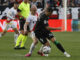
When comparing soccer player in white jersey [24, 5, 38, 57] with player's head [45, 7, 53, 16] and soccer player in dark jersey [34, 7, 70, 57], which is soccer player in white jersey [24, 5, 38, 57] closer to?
soccer player in dark jersey [34, 7, 70, 57]

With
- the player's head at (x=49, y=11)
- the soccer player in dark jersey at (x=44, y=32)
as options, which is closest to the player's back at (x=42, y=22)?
the soccer player in dark jersey at (x=44, y=32)

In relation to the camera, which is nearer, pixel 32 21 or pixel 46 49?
pixel 46 49

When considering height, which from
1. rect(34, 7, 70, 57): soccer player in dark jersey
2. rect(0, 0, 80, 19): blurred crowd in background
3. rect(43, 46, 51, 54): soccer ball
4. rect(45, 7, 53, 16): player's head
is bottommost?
rect(0, 0, 80, 19): blurred crowd in background

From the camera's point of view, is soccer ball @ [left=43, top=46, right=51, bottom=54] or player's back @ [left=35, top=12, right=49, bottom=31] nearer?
player's back @ [left=35, top=12, right=49, bottom=31]

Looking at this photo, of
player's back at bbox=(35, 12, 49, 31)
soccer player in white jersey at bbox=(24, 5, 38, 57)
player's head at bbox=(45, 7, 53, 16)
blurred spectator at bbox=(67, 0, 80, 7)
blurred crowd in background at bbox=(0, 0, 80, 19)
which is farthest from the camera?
blurred spectator at bbox=(67, 0, 80, 7)

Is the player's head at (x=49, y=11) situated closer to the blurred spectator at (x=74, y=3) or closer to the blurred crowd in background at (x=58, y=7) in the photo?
the blurred crowd in background at (x=58, y=7)

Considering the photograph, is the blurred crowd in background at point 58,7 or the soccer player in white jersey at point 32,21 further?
the blurred crowd in background at point 58,7

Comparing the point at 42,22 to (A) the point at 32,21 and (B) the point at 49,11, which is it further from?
(A) the point at 32,21

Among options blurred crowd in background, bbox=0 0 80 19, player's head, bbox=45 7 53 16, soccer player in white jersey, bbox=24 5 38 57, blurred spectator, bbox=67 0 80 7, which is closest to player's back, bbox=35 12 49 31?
player's head, bbox=45 7 53 16

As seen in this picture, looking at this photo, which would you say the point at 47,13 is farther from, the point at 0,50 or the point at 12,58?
the point at 0,50

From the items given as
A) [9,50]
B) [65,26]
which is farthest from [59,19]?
[9,50]

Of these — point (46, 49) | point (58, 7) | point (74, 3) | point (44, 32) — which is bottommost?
point (58, 7)

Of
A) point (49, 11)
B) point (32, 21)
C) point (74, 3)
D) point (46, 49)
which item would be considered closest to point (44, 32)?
point (46, 49)

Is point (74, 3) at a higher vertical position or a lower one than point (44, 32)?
lower
